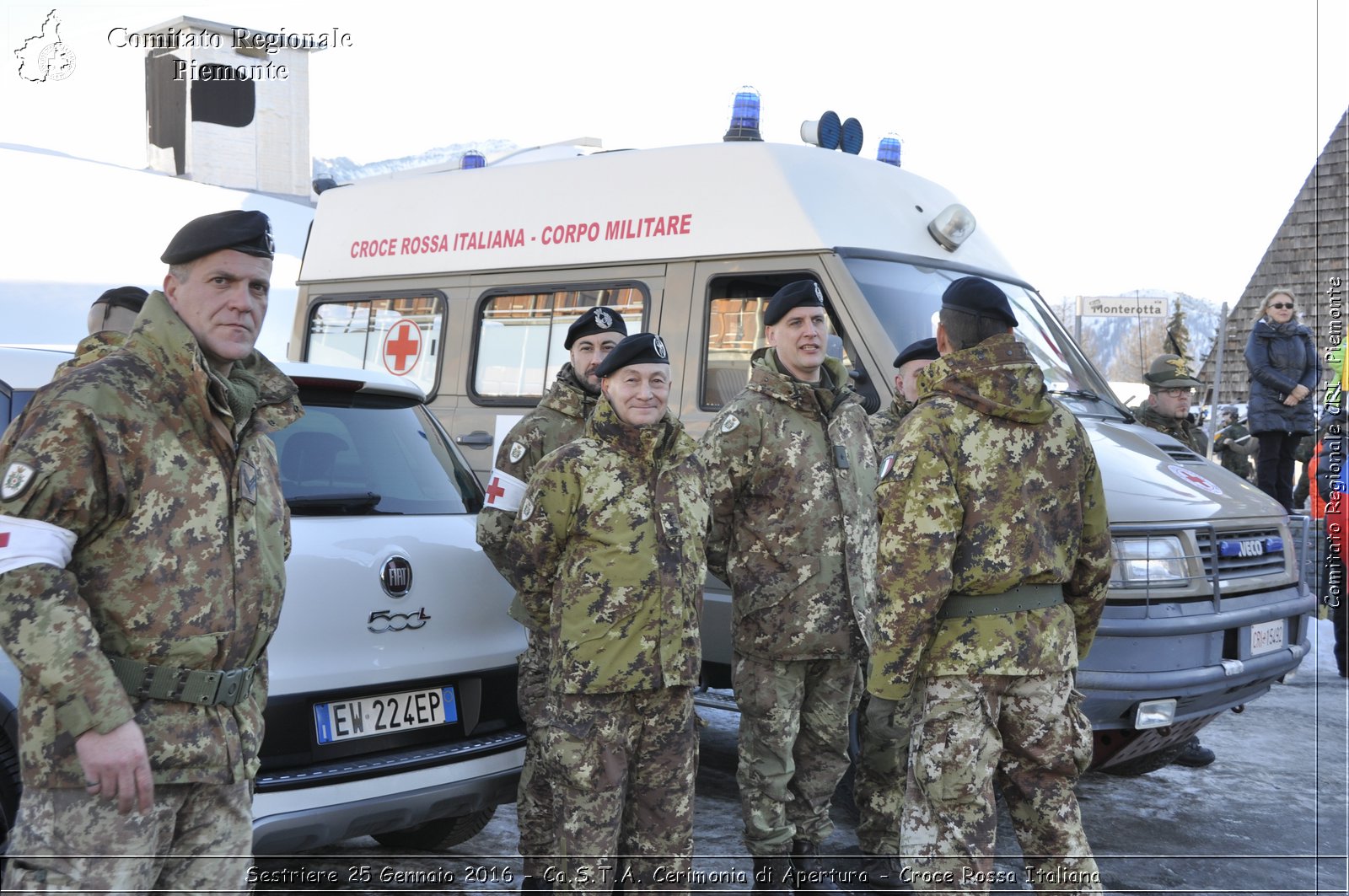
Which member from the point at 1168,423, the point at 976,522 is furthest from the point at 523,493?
the point at 1168,423

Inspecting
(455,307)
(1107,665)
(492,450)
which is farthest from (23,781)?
(455,307)

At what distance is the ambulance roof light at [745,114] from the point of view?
6156mm

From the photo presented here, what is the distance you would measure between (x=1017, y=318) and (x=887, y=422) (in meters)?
0.91

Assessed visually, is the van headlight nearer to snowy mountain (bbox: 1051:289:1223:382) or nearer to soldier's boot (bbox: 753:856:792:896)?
soldier's boot (bbox: 753:856:792:896)

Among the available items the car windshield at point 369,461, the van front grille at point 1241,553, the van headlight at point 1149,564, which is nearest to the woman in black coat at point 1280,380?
the van front grille at point 1241,553

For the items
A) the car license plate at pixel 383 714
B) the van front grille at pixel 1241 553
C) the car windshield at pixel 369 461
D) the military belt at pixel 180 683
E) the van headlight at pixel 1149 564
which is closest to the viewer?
the military belt at pixel 180 683

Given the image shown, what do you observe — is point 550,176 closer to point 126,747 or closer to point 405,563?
point 405,563

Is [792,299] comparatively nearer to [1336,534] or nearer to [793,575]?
[793,575]

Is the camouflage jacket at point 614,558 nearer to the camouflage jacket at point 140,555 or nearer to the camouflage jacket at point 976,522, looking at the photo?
the camouflage jacket at point 976,522

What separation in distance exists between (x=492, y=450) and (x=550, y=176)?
152 cm

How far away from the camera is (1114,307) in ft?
82.5

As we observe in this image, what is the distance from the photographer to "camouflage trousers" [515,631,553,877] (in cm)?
391

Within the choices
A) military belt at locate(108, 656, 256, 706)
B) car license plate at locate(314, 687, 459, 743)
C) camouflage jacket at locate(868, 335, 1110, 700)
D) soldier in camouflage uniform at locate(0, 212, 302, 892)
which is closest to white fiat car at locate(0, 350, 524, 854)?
car license plate at locate(314, 687, 459, 743)

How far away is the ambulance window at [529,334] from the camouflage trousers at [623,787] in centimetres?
279
